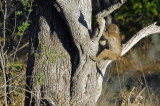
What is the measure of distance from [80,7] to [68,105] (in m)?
1.64

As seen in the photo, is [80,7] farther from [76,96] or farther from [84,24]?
[76,96]

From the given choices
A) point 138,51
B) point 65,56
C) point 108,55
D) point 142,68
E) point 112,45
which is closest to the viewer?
point 65,56

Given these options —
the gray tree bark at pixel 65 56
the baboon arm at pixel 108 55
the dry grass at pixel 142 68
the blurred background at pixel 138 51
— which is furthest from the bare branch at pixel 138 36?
the blurred background at pixel 138 51

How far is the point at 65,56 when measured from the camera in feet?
13.8

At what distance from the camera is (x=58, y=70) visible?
13.6 feet

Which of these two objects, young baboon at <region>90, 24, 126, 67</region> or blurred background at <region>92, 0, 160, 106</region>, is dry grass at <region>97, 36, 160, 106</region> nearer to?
blurred background at <region>92, 0, 160, 106</region>

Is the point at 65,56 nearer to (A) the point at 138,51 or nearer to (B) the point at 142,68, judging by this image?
(B) the point at 142,68

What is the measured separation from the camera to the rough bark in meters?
4.03

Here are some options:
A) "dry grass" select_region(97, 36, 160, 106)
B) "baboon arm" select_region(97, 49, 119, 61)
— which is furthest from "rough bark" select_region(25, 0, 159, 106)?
"dry grass" select_region(97, 36, 160, 106)

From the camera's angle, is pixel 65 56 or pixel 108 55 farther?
pixel 108 55

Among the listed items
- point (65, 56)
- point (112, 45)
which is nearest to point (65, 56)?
point (65, 56)

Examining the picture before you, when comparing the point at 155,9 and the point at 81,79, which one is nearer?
the point at 81,79

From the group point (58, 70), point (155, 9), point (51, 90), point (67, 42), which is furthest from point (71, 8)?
point (155, 9)

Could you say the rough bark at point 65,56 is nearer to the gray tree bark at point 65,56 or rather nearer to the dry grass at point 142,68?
the gray tree bark at point 65,56
